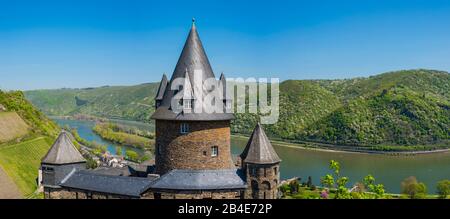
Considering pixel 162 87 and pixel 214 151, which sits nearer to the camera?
pixel 214 151

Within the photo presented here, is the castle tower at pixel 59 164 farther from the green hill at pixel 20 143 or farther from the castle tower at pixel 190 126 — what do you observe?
the green hill at pixel 20 143

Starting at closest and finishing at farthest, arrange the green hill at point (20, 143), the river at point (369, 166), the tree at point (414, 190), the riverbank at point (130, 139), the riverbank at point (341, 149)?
the tree at point (414, 190) → the green hill at point (20, 143) → the river at point (369, 166) → the riverbank at point (341, 149) → the riverbank at point (130, 139)

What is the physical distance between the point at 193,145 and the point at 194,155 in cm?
58

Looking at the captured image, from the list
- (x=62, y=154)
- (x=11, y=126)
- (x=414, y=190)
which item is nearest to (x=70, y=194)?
(x=62, y=154)

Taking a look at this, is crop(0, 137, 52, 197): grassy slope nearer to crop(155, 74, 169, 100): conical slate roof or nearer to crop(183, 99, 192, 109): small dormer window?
crop(155, 74, 169, 100): conical slate roof

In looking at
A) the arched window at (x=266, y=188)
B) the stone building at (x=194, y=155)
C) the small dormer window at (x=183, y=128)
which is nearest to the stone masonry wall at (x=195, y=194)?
the stone building at (x=194, y=155)

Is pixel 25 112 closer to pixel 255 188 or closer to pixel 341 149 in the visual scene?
pixel 255 188

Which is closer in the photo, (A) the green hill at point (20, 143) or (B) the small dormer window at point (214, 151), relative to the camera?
(B) the small dormer window at point (214, 151)

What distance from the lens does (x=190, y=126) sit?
24.0 m

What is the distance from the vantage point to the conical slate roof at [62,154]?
2746cm

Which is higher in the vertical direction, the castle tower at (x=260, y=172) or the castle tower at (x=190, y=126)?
the castle tower at (x=190, y=126)

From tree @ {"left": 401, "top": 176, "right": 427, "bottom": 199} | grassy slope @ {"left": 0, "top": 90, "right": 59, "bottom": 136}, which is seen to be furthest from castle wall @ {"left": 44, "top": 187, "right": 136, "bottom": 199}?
grassy slope @ {"left": 0, "top": 90, "right": 59, "bottom": 136}

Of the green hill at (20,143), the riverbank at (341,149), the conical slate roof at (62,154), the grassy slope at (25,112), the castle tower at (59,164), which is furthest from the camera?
the riverbank at (341,149)

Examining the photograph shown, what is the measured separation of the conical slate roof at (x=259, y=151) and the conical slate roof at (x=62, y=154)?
11586mm
